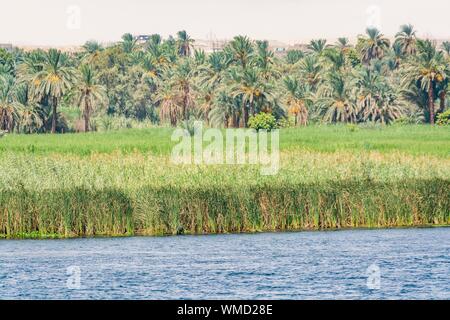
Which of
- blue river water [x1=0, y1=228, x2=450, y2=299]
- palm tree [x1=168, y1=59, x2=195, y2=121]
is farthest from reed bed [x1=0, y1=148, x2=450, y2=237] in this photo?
palm tree [x1=168, y1=59, x2=195, y2=121]

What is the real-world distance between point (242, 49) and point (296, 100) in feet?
26.3

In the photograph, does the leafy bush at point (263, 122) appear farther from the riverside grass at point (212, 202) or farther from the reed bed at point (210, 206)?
the reed bed at point (210, 206)

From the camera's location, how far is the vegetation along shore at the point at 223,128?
1555 inches

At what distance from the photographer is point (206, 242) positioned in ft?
123

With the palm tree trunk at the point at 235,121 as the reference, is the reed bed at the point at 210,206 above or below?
below

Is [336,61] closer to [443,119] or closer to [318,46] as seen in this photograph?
[318,46]

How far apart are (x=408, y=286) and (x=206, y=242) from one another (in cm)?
985

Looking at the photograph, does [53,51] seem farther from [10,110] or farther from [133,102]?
[133,102]

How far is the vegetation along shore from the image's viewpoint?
39500 millimetres

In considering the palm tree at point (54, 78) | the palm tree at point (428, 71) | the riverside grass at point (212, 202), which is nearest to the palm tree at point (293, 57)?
the palm tree at point (428, 71)

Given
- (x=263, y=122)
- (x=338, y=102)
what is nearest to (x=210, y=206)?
(x=263, y=122)

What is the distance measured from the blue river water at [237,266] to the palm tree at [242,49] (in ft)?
263

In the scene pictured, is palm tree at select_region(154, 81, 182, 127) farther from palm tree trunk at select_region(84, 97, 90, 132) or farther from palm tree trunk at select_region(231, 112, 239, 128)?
palm tree trunk at select_region(231, 112, 239, 128)
